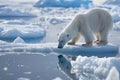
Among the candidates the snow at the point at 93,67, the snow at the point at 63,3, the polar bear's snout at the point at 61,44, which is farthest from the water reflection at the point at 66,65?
the snow at the point at 63,3

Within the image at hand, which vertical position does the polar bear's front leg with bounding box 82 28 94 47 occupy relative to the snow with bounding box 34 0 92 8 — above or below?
above

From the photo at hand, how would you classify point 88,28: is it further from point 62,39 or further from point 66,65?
point 66,65

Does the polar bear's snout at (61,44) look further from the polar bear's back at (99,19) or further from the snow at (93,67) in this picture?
the snow at (93,67)

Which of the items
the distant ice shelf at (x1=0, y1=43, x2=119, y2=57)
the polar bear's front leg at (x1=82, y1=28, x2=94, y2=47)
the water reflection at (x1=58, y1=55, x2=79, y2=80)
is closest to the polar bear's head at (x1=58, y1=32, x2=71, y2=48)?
the distant ice shelf at (x1=0, y1=43, x2=119, y2=57)

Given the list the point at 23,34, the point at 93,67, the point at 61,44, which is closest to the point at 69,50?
the point at 61,44

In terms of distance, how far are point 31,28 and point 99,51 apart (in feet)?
17.9

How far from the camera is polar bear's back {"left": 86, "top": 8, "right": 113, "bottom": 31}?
7711 mm

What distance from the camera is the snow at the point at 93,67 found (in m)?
5.01

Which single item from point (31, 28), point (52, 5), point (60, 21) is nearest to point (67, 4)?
point (52, 5)

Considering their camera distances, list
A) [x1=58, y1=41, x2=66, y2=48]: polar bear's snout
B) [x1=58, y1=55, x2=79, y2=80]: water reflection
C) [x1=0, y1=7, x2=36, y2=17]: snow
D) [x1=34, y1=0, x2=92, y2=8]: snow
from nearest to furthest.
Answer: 1. [x1=58, y1=55, x2=79, y2=80]: water reflection
2. [x1=58, y1=41, x2=66, y2=48]: polar bear's snout
3. [x1=0, y1=7, x2=36, y2=17]: snow
4. [x1=34, y1=0, x2=92, y2=8]: snow

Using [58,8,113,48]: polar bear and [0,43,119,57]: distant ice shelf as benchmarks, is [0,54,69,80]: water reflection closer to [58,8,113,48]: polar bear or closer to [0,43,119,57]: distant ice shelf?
[0,43,119,57]: distant ice shelf

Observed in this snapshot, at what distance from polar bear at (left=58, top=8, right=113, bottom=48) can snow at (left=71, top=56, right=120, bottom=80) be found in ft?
4.71

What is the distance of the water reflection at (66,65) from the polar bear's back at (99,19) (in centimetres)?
138

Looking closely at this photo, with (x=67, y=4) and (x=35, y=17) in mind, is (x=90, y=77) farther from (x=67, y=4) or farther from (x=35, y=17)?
(x=67, y=4)
